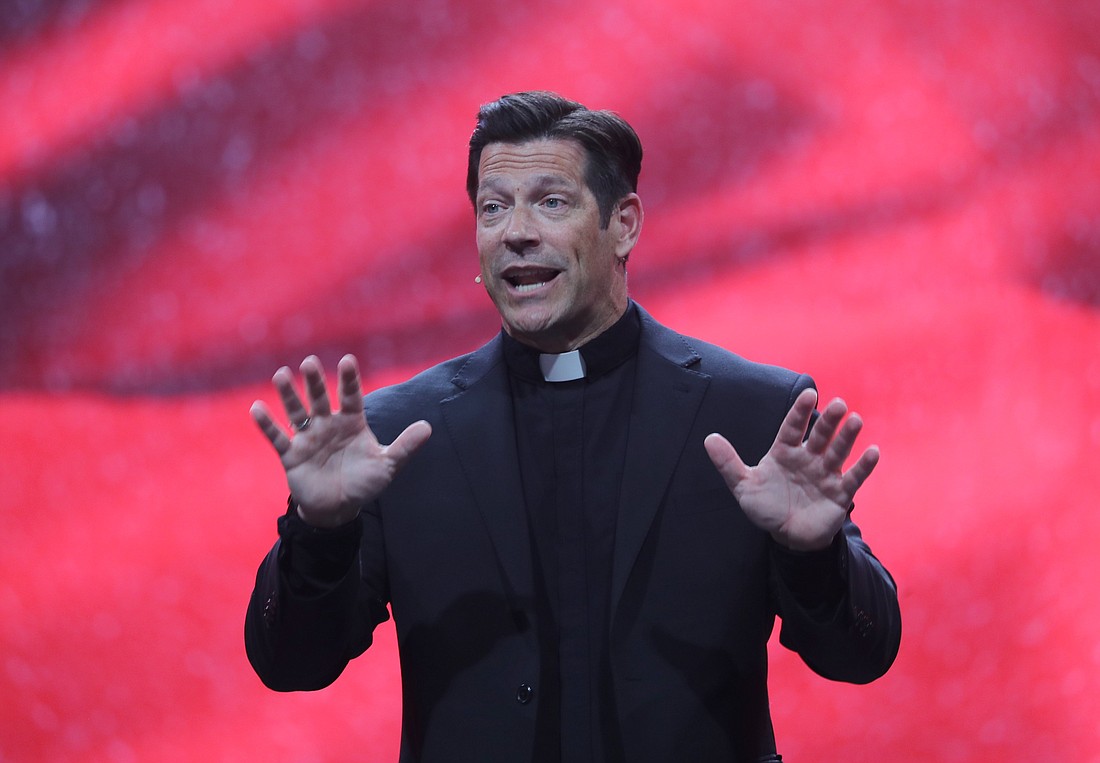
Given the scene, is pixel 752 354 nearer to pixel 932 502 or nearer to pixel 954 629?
pixel 932 502

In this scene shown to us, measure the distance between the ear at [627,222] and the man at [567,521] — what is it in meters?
0.01

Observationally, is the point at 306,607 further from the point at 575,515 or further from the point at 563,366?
the point at 563,366

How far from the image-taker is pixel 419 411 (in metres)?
1.94

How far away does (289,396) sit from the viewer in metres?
1.53

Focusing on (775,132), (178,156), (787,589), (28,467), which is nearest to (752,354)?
(775,132)

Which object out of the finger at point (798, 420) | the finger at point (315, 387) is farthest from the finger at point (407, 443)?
the finger at point (798, 420)

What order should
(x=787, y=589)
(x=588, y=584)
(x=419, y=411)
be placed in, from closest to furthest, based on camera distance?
(x=787, y=589) < (x=588, y=584) < (x=419, y=411)

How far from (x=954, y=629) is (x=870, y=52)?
132 centimetres

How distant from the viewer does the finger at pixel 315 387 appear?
4.92 feet

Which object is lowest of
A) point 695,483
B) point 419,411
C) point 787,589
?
point 787,589

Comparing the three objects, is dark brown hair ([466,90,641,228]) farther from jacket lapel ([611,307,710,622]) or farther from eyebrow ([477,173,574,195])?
jacket lapel ([611,307,710,622])

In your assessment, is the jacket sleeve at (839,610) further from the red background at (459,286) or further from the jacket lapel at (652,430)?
the red background at (459,286)

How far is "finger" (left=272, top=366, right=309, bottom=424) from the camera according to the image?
1490 mm

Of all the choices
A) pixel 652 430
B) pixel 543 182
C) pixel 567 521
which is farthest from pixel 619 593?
pixel 543 182
